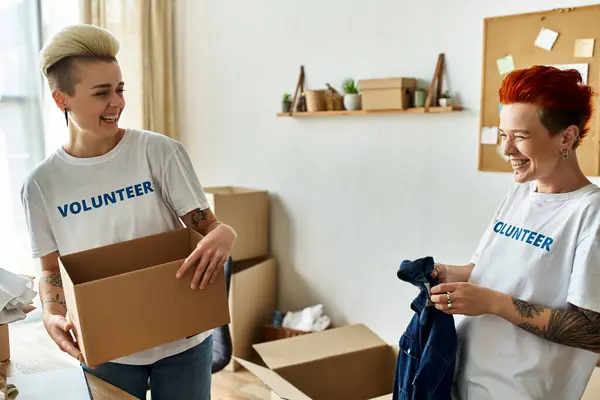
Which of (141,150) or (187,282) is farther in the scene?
(141,150)

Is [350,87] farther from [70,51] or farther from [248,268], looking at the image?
[70,51]

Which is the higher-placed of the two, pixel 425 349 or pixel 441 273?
pixel 441 273

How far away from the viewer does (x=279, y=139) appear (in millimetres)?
3465

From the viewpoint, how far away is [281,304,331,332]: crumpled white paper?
322 centimetres

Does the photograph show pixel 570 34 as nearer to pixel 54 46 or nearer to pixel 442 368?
pixel 442 368

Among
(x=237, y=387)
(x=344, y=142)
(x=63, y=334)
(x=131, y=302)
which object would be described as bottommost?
(x=237, y=387)

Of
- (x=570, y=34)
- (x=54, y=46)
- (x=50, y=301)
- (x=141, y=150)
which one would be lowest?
(x=50, y=301)

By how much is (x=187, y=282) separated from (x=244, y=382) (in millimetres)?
2086

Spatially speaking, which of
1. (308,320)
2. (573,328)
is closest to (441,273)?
(573,328)

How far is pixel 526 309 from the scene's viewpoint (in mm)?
1195

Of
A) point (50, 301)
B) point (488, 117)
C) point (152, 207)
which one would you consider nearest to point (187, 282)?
point (152, 207)

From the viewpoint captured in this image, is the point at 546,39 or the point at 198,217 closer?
the point at 198,217

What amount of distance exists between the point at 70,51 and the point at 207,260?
0.61 m

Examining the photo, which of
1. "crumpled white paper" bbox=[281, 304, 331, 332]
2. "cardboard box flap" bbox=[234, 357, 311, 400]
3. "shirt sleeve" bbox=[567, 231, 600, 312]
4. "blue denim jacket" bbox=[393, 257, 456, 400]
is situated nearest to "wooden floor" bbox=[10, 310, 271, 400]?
"crumpled white paper" bbox=[281, 304, 331, 332]
